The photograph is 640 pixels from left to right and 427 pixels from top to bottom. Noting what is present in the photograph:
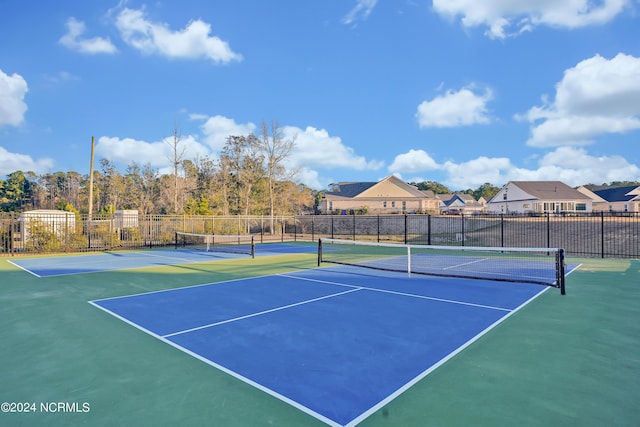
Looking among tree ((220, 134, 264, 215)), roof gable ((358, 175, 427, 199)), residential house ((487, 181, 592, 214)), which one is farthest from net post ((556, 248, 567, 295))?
roof gable ((358, 175, 427, 199))

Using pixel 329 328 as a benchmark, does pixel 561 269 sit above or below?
above

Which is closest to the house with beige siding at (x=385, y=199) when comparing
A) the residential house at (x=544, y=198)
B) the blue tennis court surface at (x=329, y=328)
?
the residential house at (x=544, y=198)

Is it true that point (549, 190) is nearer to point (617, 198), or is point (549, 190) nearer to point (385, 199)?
point (617, 198)

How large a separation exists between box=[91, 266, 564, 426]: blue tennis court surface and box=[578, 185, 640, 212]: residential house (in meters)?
59.1

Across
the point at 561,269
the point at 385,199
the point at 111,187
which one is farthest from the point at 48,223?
the point at 385,199

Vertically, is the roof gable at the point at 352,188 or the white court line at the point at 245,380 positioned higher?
the roof gable at the point at 352,188

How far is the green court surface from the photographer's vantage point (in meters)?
3.22

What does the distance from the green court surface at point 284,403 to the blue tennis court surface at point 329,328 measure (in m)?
0.22

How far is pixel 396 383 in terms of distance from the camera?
12.6ft

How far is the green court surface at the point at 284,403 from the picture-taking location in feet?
10.6

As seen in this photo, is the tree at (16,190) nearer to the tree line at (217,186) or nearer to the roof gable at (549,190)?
the tree line at (217,186)

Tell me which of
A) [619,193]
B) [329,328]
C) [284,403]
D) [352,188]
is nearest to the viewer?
[284,403]

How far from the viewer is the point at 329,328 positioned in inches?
226

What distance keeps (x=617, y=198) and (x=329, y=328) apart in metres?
68.5
